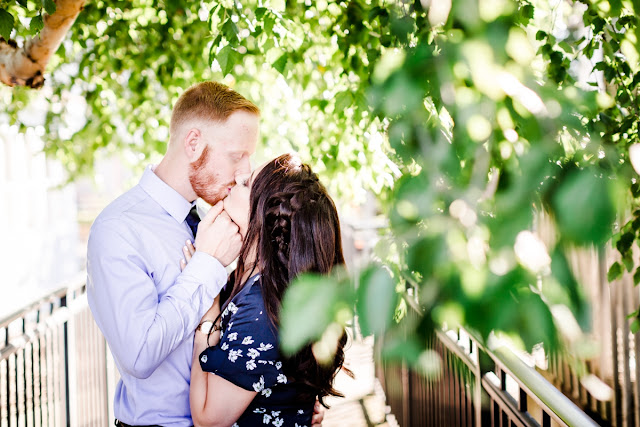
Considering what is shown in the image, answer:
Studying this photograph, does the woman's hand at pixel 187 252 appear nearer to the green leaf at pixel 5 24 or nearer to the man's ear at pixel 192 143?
the man's ear at pixel 192 143

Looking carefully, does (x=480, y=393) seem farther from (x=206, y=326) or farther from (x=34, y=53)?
(x=34, y=53)

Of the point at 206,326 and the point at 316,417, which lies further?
the point at 316,417

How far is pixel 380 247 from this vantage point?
0.72 m

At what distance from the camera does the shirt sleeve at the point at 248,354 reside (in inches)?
65.6

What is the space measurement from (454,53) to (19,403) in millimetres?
3072

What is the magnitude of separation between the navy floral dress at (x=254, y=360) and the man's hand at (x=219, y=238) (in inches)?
4.7

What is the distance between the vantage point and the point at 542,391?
1463mm

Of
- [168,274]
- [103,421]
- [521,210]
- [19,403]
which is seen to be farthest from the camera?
→ [103,421]

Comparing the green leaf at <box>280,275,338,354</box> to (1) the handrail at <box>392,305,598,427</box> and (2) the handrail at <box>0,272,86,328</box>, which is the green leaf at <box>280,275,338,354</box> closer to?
(1) the handrail at <box>392,305,598,427</box>

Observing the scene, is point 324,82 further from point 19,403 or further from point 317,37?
point 19,403

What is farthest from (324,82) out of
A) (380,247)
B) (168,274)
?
(380,247)

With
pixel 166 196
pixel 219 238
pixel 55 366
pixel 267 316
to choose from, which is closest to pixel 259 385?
pixel 267 316

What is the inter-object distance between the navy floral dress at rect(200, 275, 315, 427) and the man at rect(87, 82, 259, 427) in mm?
100

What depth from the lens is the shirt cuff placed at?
176 centimetres
